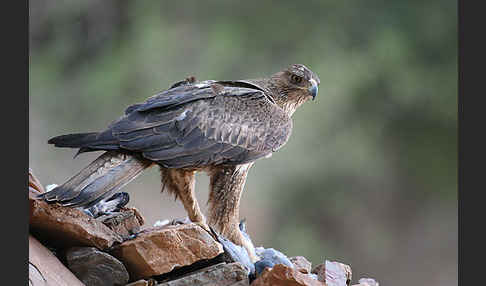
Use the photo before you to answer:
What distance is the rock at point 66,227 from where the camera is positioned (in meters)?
2.35

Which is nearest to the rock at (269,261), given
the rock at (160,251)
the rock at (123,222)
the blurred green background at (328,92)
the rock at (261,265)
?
the rock at (261,265)

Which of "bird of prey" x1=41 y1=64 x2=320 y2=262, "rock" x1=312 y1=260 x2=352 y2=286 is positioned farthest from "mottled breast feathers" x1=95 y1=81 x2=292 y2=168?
"rock" x1=312 y1=260 x2=352 y2=286

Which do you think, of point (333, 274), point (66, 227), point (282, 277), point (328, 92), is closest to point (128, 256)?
point (66, 227)

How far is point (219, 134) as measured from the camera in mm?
2869

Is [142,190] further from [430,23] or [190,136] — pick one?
[430,23]

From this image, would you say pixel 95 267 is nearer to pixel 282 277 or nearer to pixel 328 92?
pixel 282 277

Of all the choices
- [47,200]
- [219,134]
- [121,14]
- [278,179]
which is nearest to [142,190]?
[278,179]

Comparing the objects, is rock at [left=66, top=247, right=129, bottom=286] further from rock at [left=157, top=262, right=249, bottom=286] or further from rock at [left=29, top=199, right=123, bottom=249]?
rock at [left=157, top=262, right=249, bottom=286]

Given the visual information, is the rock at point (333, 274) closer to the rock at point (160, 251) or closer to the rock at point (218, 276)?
the rock at point (218, 276)

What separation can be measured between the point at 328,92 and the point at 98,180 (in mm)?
4752

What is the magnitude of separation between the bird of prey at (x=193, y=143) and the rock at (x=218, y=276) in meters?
0.35

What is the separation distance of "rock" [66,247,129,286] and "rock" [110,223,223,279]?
0.05m

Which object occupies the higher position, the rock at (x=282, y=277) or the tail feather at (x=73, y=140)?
the tail feather at (x=73, y=140)

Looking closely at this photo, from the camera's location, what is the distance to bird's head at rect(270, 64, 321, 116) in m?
3.37
